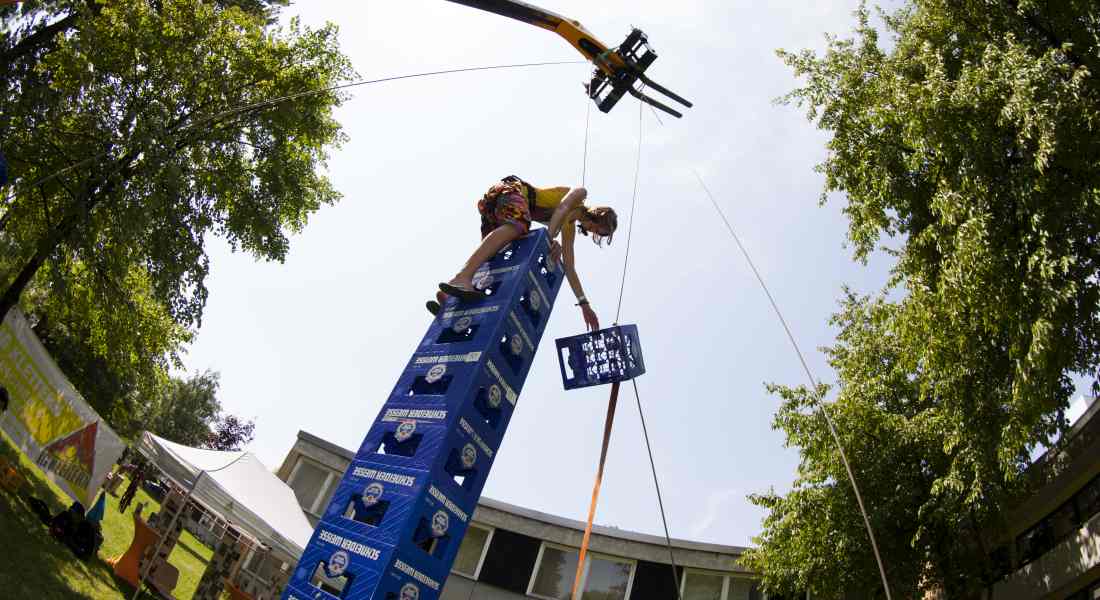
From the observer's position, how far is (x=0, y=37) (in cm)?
1234

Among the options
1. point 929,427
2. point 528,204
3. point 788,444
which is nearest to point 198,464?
point 528,204

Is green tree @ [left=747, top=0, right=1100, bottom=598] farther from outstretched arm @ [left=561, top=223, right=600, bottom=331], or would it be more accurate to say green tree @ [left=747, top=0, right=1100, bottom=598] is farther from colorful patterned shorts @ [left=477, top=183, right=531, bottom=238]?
colorful patterned shorts @ [left=477, top=183, right=531, bottom=238]

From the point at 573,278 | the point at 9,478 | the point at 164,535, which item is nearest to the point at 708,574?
the point at 164,535

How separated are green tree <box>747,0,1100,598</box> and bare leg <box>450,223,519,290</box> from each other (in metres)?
3.80

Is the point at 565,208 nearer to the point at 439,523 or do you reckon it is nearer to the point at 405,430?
the point at 405,430

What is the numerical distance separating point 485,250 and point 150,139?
383 inches

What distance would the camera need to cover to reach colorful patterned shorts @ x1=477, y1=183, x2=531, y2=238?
5.54 m

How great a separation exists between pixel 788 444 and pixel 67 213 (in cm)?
1650

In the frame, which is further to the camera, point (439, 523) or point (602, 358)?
point (602, 358)

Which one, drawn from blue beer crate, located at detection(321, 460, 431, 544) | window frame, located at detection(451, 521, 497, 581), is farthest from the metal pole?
blue beer crate, located at detection(321, 460, 431, 544)

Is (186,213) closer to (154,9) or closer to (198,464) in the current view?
(154,9)

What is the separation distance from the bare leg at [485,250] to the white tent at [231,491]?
964 cm

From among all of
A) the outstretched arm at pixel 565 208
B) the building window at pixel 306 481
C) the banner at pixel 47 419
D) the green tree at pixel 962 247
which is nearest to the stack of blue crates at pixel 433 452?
the outstretched arm at pixel 565 208

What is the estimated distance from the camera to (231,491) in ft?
40.6
